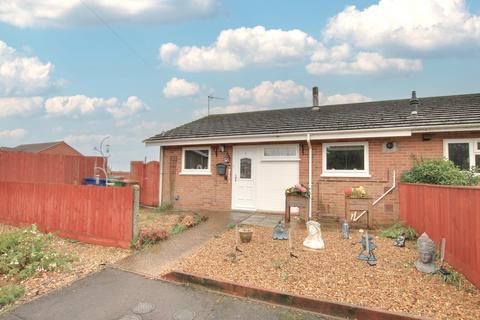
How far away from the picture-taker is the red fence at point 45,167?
11.4 m

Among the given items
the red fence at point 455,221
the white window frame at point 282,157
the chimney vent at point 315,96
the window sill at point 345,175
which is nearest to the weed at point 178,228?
the white window frame at point 282,157

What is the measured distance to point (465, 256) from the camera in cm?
420

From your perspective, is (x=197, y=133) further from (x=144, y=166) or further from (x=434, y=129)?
(x=434, y=129)

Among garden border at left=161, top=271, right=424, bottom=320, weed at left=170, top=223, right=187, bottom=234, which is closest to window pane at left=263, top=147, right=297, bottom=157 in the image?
weed at left=170, top=223, right=187, bottom=234

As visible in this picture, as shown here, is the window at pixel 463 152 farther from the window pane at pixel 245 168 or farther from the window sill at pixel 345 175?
the window pane at pixel 245 168

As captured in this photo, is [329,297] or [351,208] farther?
[351,208]

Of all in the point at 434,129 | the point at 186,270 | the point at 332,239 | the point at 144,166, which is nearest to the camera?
the point at 186,270

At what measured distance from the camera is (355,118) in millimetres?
9938

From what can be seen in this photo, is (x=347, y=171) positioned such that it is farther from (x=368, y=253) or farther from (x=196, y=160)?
(x=196, y=160)

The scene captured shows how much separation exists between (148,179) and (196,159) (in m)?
2.58

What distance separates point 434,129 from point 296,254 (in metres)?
5.69

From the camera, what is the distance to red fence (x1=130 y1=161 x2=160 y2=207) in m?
12.4

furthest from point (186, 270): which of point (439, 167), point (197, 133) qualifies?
point (197, 133)

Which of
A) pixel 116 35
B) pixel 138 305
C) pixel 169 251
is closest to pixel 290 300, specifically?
pixel 138 305
